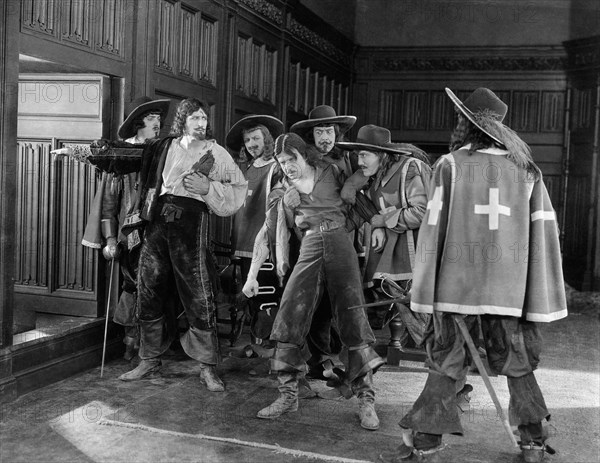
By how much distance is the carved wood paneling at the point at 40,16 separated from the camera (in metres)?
4.04

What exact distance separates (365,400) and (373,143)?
4.98 ft

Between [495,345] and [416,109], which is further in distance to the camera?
[416,109]

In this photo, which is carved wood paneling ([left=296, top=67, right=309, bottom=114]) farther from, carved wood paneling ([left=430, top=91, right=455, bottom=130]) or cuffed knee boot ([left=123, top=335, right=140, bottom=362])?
cuffed knee boot ([left=123, top=335, right=140, bottom=362])

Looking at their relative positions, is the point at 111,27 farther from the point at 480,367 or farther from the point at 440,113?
the point at 440,113

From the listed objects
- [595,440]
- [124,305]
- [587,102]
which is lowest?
[595,440]

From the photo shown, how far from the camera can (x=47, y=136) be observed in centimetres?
498

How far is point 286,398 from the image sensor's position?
3.86 m

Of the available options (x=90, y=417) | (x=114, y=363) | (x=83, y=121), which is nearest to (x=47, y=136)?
(x=83, y=121)

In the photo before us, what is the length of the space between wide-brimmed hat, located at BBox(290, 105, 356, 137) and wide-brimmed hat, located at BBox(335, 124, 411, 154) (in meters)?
0.11

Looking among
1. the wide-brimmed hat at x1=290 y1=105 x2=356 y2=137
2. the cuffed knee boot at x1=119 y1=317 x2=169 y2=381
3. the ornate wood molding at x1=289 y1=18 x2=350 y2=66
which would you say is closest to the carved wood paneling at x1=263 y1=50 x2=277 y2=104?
the ornate wood molding at x1=289 y1=18 x2=350 y2=66

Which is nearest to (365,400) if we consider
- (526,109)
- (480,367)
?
(480,367)

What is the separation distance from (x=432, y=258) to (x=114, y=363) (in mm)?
2532

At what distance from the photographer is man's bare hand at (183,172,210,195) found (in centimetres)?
424

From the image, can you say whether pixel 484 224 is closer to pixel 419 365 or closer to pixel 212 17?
pixel 419 365
